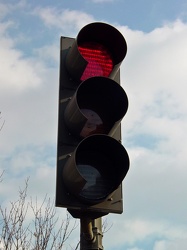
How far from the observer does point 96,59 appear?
9.61ft

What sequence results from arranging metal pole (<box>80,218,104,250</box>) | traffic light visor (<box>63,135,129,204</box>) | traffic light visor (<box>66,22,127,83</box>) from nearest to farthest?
traffic light visor (<box>63,135,129,204</box>), metal pole (<box>80,218,104,250</box>), traffic light visor (<box>66,22,127,83</box>)

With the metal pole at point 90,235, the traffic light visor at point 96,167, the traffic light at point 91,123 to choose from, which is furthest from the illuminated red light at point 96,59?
the metal pole at point 90,235

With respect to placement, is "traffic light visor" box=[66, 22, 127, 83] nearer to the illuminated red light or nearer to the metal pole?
the illuminated red light

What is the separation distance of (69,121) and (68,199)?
0.44 m

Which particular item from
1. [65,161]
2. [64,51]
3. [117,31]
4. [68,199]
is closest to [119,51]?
[117,31]

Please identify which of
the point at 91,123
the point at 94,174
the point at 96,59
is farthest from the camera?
the point at 96,59

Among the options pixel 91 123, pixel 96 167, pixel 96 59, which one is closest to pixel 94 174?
pixel 96 167

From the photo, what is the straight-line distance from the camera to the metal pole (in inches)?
101

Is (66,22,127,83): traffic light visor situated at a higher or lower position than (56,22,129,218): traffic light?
higher

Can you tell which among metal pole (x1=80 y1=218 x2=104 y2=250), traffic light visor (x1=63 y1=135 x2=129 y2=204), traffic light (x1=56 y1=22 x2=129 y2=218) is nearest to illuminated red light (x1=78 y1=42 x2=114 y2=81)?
traffic light (x1=56 y1=22 x2=129 y2=218)

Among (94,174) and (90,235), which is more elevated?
(94,174)

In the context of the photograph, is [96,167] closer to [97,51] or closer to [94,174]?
[94,174]

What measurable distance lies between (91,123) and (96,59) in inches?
17.0

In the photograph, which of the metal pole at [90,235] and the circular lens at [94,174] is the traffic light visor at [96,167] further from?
the metal pole at [90,235]
